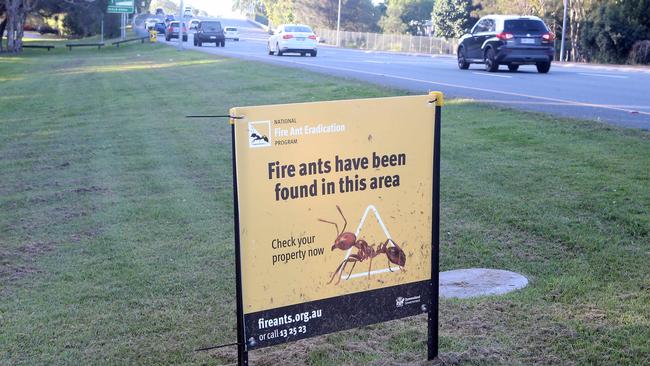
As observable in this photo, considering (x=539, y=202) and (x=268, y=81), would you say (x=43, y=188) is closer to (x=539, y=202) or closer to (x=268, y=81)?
(x=539, y=202)

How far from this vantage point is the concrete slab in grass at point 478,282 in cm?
598

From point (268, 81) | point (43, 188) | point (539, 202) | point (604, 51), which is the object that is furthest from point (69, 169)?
point (604, 51)

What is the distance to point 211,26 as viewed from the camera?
57219 mm

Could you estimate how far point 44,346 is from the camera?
5141 mm

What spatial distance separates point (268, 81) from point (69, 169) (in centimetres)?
1281

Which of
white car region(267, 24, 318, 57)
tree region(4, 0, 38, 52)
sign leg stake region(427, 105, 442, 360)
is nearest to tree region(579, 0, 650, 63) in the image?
white car region(267, 24, 318, 57)

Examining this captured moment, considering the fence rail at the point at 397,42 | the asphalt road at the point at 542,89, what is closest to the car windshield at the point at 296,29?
the asphalt road at the point at 542,89

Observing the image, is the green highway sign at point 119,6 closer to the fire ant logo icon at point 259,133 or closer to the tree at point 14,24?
the tree at point 14,24

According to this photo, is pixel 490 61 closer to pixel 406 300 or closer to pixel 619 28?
pixel 619 28

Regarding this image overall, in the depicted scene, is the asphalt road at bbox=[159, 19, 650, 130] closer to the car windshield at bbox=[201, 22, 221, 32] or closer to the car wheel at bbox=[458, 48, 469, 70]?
the car wheel at bbox=[458, 48, 469, 70]

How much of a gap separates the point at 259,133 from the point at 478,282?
2.67 m

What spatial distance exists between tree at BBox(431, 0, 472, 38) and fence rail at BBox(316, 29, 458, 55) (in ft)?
11.0

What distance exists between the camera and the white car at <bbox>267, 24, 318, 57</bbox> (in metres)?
40.3

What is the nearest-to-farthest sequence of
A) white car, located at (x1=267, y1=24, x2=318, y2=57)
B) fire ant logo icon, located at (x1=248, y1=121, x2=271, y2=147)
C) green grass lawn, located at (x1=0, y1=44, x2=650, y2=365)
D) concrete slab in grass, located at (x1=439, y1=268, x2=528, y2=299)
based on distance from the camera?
fire ant logo icon, located at (x1=248, y1=121, x2=271, y2=147) → green grass lawn, located at (x1=0, y1=44, x2=650, y2=365) → concrete slab in grass, located at (x1=439, y1=268, x2=528, y2=299) → white car, located at (x1=267, y1=24, x2=318, y2=57)
